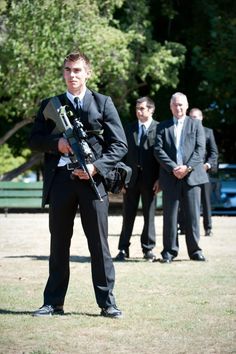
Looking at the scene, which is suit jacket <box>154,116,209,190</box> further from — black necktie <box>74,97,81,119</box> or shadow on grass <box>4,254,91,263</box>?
black necktie <box>74,97,81,119</box>

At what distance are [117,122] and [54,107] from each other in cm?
60

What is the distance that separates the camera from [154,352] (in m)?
6.39

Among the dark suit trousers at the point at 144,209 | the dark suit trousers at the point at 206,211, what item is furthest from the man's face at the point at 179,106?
the dark suit trousers at the point at 206,211

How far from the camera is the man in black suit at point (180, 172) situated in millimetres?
12492

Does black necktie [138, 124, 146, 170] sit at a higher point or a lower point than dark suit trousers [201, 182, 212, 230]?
higher

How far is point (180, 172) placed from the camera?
1241cm

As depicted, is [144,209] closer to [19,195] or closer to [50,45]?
[19,195]

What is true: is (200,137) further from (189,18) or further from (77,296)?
(189,18)

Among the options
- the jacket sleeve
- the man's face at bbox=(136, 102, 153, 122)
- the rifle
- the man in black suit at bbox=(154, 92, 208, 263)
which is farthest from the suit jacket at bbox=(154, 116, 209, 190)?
the rifle

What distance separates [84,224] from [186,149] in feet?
16.7

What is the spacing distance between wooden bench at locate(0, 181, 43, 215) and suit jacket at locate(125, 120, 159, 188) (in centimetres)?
1086

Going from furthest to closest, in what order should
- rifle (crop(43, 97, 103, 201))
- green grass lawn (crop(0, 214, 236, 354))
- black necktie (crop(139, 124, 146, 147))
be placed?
black necktie (crop(139, 124, 146, 147)) → rifle (crop(43, 97, 103, 201)) → green grass lawn (crop(0, 214, 236, 354))

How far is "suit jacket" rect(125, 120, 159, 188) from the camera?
522 inches

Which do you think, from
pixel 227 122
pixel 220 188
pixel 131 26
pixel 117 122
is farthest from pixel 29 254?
pixel 227 122
